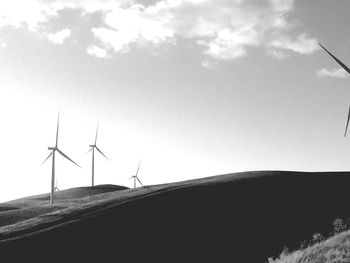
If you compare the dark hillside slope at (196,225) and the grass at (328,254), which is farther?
the dark hillside slope at (196,225)

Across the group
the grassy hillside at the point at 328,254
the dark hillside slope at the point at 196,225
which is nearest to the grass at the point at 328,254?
the grassy hillside at the point at 328,254

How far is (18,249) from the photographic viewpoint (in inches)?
1731

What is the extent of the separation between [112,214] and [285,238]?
67.7 ft

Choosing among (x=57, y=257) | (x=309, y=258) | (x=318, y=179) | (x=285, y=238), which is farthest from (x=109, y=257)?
(x=318, y=179)

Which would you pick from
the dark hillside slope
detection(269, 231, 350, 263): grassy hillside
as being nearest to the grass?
detection(269, 231, 350, 263): grassy hillside

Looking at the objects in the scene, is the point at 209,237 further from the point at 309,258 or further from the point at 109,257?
the point at 309,258

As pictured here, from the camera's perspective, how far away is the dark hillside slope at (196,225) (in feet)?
129

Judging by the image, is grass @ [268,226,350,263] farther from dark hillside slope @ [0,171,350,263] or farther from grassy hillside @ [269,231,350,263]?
dark hillside slope @ [0,171,350,263]

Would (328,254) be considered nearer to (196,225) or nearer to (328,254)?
(328,254)

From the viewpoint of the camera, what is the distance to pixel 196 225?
148 ft

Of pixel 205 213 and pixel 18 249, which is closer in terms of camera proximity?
pixel 18 249

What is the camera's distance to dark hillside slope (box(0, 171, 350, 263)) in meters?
39.3

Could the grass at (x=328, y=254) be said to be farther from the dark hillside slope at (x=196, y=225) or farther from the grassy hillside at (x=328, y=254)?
the dark hillside slope at (x=196, y=225)

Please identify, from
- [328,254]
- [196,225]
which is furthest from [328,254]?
[196,225]
